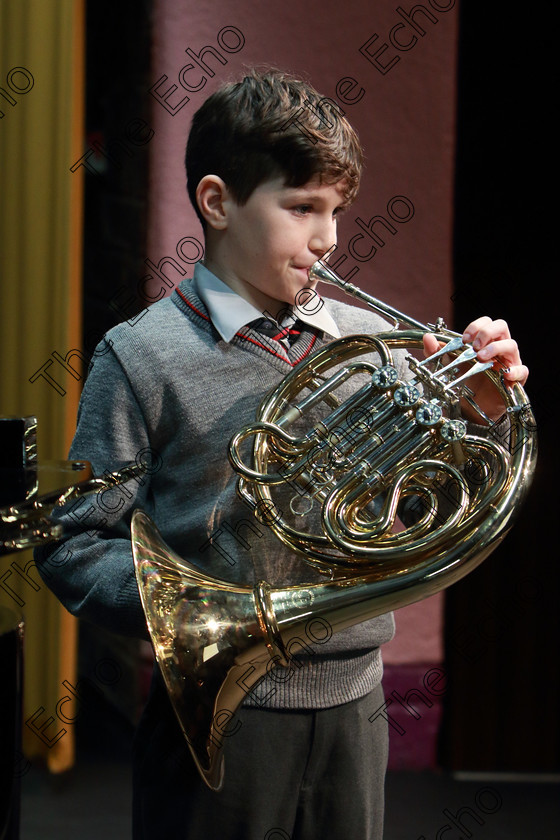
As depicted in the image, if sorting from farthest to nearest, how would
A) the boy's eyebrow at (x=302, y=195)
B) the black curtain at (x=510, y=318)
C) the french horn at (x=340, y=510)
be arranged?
the black curtain at (x=510, y=318)
the boy's eyebrow at (x=302, y=195)
the french horn at (x=340, y=510)

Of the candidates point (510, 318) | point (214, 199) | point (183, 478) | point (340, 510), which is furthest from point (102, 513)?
point (510, 318)

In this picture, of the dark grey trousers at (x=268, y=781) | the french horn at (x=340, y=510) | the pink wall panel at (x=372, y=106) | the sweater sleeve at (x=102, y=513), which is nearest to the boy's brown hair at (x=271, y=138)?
the french horn at (x=340, y=510)

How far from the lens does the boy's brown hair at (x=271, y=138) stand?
97 cm

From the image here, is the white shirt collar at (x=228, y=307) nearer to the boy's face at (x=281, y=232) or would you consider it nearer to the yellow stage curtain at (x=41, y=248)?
the boy's face at (x=281, y=232)

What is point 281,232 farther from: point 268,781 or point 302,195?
point 268,781

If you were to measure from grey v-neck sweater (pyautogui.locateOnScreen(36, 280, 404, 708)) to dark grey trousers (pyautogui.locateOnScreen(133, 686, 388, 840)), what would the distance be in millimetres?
28

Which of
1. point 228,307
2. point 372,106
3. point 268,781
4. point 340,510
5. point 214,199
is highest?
point 372,106

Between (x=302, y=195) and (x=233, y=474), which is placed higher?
(x=302, y=195)

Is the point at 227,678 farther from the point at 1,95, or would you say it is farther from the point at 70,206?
the point at 1,95

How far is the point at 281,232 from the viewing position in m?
0.96

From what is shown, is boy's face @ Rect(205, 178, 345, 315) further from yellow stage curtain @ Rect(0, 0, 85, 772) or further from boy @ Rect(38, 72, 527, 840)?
yellow stage curtain @ Rect(0, 0, 85, 772)

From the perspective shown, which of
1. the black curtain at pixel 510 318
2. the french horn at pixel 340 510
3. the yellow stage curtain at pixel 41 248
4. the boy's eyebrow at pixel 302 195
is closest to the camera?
the french horn at pixel 340 510

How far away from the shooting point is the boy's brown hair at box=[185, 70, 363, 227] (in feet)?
3.17

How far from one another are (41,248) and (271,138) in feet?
3.15
